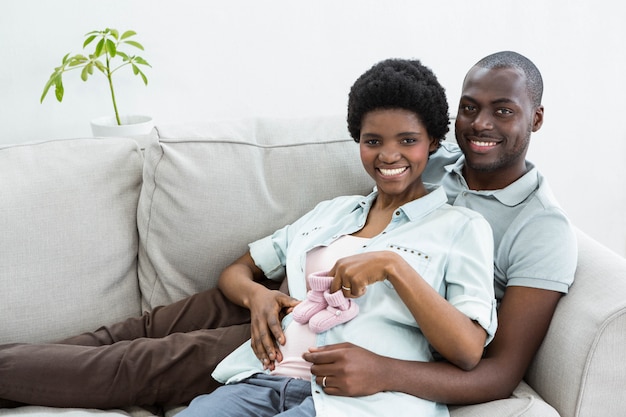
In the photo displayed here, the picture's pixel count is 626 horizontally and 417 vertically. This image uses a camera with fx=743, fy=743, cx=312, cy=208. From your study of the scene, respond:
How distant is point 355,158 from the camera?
184 centimetres

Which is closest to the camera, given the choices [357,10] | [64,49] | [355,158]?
[355,158]

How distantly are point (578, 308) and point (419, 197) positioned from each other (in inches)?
15.3

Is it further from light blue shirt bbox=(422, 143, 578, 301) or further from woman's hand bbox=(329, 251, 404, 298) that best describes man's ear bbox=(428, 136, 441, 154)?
woman's hand bbox=(329, 251, 404, 298)

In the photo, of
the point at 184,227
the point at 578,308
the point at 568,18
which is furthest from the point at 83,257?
the point at 568,18

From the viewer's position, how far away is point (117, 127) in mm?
2307

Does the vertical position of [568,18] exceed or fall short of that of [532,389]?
it exceeds it

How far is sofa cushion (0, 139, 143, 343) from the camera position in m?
1.65

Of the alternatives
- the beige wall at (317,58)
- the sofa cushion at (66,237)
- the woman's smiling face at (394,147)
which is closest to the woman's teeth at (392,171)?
the woman's smiling face at (394,147)

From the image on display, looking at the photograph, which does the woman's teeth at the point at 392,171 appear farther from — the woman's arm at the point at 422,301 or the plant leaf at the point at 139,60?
the plant leaf at the point at 139,60

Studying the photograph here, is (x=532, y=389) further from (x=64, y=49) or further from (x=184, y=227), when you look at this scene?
(x=64, y=49)

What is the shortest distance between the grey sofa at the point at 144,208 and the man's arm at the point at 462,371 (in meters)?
0.26

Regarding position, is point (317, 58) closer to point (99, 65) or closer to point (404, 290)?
point (99, 65)

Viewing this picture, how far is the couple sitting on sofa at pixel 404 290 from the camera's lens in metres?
1.35

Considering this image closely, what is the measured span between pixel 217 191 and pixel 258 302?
12.3 inches
